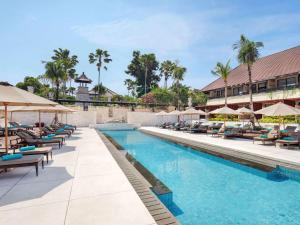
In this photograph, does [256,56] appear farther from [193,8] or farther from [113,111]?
[113,111]

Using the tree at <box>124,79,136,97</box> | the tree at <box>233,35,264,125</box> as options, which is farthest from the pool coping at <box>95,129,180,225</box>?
the tree at <box>124,79,136,97</box>

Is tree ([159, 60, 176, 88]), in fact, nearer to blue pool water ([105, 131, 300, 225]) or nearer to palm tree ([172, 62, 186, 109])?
palm tree ([172, 62, 186, 109])

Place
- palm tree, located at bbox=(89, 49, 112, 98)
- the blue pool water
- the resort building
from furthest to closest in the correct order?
1. palm tree, located at bbox=(89, 49, 112, 98)
2. the resort building
3. the blue pool water

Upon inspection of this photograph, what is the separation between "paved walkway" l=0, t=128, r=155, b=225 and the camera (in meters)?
3.59

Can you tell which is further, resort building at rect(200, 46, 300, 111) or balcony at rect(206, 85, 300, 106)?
resort building at rect(200, 46, 300, 111)

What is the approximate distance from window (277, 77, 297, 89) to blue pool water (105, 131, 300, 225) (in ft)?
72.1

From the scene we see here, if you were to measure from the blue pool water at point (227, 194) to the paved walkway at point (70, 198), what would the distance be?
177cm

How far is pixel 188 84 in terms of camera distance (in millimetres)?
46156

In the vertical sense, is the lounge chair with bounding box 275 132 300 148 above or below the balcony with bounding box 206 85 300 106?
below

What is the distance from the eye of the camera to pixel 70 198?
441cm

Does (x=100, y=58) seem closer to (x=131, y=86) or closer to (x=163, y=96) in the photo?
(x=131, y=86)

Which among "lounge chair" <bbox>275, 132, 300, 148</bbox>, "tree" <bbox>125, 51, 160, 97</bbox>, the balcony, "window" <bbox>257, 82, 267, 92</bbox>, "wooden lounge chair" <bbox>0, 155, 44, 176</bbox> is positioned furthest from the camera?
"tree" <bbox>125, 51, 160, 97</bbox>

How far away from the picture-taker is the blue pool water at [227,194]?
16.6 ft

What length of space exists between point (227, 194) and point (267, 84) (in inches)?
1083
